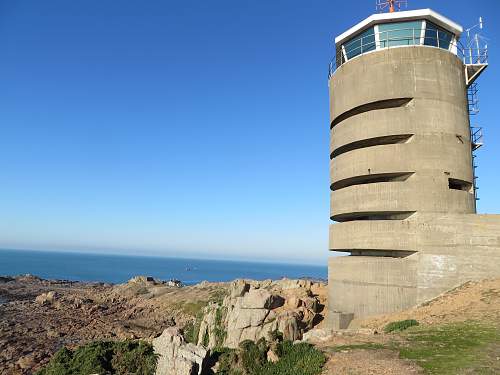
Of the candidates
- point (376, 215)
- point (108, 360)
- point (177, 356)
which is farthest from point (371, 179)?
point (108, 360)

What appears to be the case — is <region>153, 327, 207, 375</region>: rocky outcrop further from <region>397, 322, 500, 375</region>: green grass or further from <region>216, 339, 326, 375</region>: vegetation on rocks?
<region>397, 322, 500, 375</region>: green grass

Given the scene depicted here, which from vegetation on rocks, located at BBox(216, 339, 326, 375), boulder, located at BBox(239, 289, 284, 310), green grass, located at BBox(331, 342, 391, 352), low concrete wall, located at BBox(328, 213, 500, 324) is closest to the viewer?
vegetation on rocks, located at BBox(216, 339, 326, 375)

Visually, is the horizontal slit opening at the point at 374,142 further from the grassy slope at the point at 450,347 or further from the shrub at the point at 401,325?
the grassy slope at the point at 450,347

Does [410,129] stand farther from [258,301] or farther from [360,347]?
[258,301]

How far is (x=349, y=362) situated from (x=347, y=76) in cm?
2227

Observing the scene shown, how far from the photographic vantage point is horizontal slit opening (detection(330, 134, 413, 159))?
27500mm

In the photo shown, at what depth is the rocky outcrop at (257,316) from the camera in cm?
2750

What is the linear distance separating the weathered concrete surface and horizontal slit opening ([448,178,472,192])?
0.22 feet

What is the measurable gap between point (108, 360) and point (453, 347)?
15.9 meters

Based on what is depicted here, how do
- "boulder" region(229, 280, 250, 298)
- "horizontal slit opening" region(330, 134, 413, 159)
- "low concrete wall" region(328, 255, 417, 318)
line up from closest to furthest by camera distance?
1. "low concrete wall" region(328, 255, 417, 318)
2. "horizontal slit opening" region(330, 134, 413, 159)
3. "boulder" region(229, 280, 250, 298)

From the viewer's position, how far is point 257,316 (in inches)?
1126

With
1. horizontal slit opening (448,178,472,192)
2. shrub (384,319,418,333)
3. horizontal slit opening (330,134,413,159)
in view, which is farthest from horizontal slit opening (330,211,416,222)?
shrub (384,319,418,333)

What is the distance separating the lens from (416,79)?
2720 cm

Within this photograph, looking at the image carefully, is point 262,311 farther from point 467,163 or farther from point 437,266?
point 467,163
